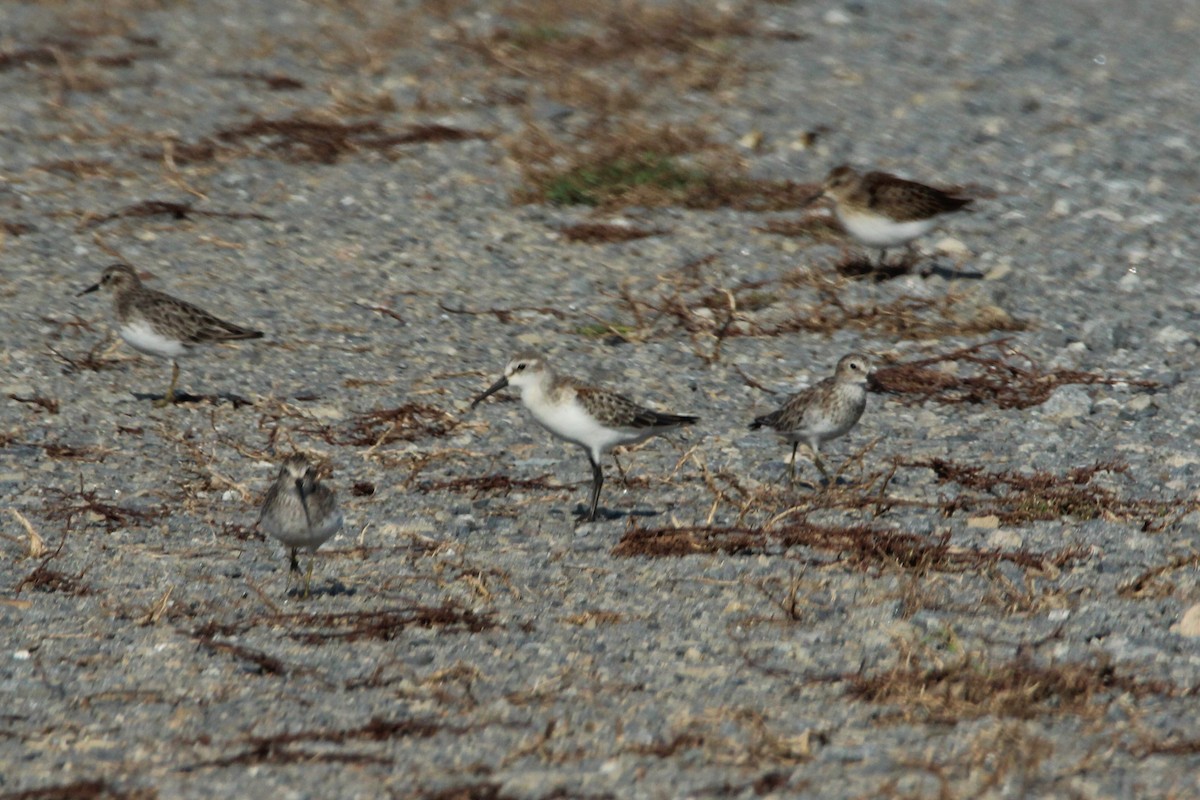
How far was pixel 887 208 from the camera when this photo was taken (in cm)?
1341

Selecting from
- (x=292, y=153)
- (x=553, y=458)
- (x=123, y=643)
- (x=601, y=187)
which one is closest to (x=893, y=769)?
(x=123, y=643)

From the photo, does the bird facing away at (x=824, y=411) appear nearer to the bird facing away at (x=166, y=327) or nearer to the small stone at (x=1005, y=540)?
the small stone at (x=1005, y=540)

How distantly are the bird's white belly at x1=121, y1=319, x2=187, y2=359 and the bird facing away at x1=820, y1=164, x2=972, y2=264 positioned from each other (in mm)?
5417

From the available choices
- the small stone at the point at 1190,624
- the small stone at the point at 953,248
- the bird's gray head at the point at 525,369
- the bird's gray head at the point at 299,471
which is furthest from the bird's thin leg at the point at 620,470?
the small stone at the point at 953,248

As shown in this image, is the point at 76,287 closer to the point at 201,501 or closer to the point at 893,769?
the point at 201,501

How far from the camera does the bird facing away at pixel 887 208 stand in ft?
44.0

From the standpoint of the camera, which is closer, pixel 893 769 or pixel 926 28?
pixel 893 769

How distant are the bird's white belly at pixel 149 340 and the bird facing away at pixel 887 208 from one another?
5.42m

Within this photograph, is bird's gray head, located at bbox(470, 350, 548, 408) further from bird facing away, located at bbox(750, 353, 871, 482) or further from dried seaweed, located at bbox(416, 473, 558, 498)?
bird facing away, located at bbox(750, 353, 871, 482)

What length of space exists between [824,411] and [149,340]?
15.1 ft

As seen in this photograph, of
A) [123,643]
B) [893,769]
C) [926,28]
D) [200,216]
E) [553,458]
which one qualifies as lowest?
[926,28]

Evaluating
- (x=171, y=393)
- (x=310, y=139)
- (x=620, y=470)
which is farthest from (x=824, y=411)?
(x=310, y=139)

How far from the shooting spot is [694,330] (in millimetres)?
12648

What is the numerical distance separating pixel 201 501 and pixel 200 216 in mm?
6105
